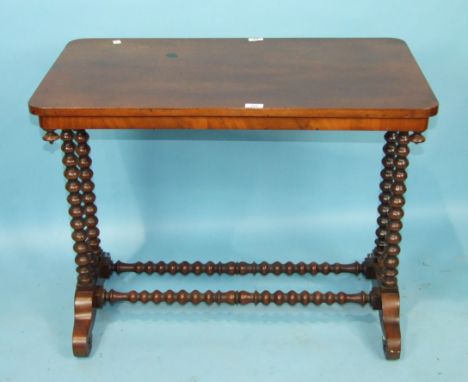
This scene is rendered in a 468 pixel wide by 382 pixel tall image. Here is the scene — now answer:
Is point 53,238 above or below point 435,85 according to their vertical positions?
below

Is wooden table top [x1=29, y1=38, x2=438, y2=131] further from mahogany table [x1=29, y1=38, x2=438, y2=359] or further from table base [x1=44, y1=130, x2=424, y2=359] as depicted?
table base [x1=44, y1=130, x2=424, y2=359]

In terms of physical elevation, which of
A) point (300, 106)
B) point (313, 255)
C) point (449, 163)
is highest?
point (300, 106)

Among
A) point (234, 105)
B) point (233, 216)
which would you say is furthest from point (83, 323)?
point (234, 105)

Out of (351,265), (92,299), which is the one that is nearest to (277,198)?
(351,265)

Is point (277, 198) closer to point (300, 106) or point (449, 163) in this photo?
point (449, 163)

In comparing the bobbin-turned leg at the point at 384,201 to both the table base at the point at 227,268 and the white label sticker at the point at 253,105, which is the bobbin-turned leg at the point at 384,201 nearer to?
the table base at the point at 227,268

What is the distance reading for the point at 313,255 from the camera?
354 cm

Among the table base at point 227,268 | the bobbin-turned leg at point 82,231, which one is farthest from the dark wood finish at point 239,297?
the bobbin-turned leg at point 82,231

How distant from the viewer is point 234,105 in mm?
2486

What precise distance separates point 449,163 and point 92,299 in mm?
1777

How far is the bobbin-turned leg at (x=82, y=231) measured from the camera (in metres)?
2.82

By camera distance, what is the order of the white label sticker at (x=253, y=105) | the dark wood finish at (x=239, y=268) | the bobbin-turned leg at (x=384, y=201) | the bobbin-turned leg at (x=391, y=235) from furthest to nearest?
the dark wood finish at (x=239, y=268) → the bobbin-turned leg at (x=384, y=201) → the bobbin-turned leg at (x=391, y=235) → the white label sticker at (x=253, y=105)

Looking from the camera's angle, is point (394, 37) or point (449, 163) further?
point (449, 163)

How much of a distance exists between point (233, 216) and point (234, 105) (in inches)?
49.8
